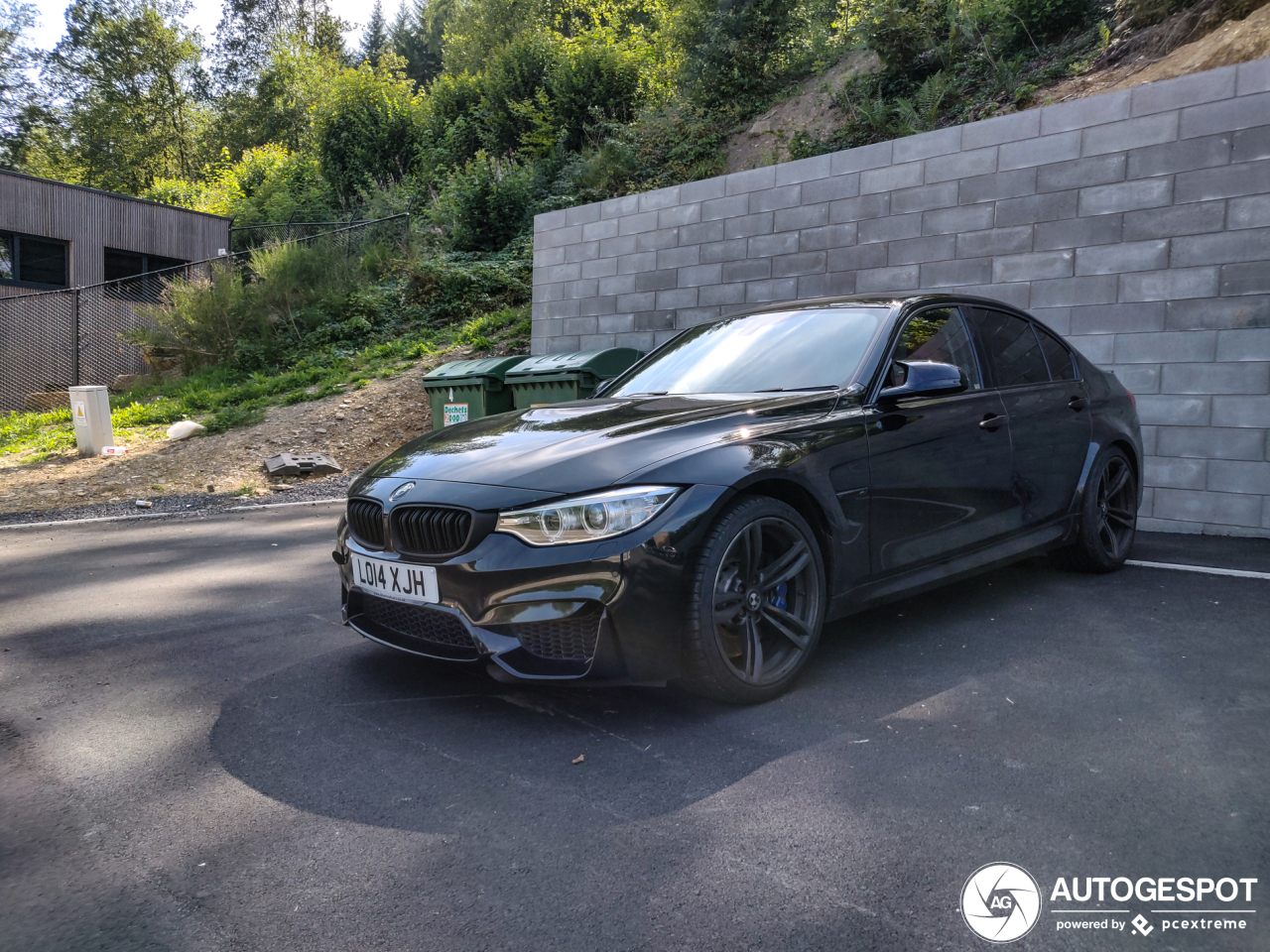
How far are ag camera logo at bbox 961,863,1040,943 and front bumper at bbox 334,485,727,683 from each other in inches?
43.4

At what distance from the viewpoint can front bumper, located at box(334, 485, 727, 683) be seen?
9.30 feet

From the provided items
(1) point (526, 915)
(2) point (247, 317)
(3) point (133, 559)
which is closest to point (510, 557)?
(1) point (526, 915)

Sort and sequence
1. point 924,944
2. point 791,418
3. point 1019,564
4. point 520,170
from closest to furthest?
point 924,944
point 791,418
point 1019,564
point 520,170

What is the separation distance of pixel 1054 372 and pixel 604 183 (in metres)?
14.1

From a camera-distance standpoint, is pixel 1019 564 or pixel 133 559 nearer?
pixel 1019 564

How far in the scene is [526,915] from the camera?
198 centimetres

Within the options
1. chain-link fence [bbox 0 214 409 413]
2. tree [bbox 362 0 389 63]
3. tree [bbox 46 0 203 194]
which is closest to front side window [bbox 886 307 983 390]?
chain-link fence [bbox 0 214 409 413]

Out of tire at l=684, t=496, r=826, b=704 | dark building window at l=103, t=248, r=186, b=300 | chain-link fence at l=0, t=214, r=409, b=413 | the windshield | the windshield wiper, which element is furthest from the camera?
dark building window at l=103, t=248, r=186, b=300

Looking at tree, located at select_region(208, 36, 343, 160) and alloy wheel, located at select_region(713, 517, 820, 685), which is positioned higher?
tree, located at select_region(208, 36, 343, 160)

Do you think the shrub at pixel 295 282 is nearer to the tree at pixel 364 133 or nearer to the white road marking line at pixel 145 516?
the white road marking line at pixel 145 516

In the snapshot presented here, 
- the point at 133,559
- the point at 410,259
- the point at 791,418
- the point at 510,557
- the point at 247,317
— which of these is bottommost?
the point at 133,559

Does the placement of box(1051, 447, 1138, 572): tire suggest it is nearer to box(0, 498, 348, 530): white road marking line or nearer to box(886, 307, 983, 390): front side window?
box(886, 307, 983, 390): front side window

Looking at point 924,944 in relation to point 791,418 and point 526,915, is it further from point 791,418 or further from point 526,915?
point 791,418

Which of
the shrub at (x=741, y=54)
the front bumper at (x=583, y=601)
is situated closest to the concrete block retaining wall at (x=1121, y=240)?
the front bumper at (x=583, y=601)
